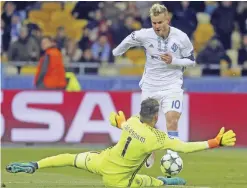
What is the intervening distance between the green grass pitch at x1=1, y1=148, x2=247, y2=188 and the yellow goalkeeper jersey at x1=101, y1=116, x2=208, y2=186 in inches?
27.2

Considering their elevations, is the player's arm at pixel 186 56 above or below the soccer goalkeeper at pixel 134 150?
above

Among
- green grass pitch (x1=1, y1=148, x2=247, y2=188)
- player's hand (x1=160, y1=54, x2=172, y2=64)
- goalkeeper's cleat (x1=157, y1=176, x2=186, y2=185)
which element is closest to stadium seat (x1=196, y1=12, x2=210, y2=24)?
green grass pitch (x1=1, y1=148, x2=247, y2=188)

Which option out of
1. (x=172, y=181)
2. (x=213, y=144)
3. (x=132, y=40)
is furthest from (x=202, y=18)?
(x=213, y=144)

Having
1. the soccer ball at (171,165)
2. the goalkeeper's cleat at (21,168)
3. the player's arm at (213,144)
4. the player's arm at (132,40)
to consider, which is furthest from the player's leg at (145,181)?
the player's arm at (132,40)

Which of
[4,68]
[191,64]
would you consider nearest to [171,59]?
[191,64]

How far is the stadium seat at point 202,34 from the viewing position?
80.3 ft

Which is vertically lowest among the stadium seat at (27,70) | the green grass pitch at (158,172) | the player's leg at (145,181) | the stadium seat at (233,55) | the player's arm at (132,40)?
the green grass pitch at (158,172)

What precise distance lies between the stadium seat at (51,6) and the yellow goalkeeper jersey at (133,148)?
13.5m

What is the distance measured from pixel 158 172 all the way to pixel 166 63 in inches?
97.7

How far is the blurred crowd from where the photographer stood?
2438 centimetres

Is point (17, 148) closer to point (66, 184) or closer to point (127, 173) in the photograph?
point (66, 184)

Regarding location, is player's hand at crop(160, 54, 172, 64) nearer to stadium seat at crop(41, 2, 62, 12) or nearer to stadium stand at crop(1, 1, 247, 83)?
stadium stand at crop(1, 1, 247, 83)

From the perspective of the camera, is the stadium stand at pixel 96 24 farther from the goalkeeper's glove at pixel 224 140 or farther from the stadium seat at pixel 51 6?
the goalkeeper's glove at pixel 224 140

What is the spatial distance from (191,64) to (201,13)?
1123cm
